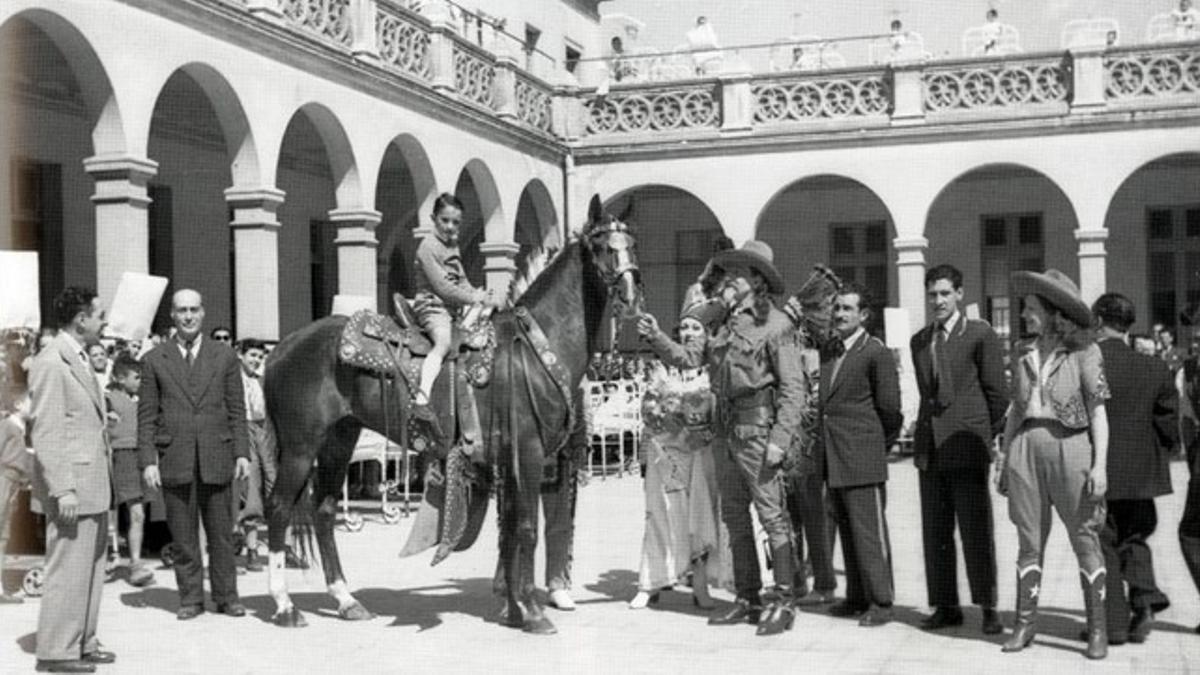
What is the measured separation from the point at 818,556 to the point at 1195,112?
15.9 m

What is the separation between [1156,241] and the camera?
86.5ft

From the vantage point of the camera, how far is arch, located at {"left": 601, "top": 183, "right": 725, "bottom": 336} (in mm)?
29016

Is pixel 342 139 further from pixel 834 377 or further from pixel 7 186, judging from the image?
pixel 834 377

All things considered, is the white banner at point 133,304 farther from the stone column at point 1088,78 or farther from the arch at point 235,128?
the stone column at point 1088,78

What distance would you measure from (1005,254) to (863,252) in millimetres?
2688

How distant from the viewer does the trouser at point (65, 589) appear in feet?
22.8

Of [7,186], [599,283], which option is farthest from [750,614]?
[7,186]

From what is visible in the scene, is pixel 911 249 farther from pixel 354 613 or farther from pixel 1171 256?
pixel 354 613

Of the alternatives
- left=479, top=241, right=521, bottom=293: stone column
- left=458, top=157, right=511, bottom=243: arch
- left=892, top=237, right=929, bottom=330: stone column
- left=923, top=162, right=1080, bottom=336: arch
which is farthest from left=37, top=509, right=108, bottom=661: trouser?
left=923, top=162, right=1080, bottom=336: arch

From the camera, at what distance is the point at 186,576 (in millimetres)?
8648

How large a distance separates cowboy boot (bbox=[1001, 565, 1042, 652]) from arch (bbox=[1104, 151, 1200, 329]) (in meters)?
20.3

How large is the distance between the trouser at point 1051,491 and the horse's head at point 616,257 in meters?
2.18

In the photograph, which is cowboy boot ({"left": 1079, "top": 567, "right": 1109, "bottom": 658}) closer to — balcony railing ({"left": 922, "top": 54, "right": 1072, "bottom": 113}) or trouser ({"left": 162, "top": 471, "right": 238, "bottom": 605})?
trouser ({"left": 162, "top": 471, "right": 238, "bottom": 605})

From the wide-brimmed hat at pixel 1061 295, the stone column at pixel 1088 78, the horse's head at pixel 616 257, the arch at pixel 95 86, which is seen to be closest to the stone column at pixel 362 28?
the arch at pixel 95 86
